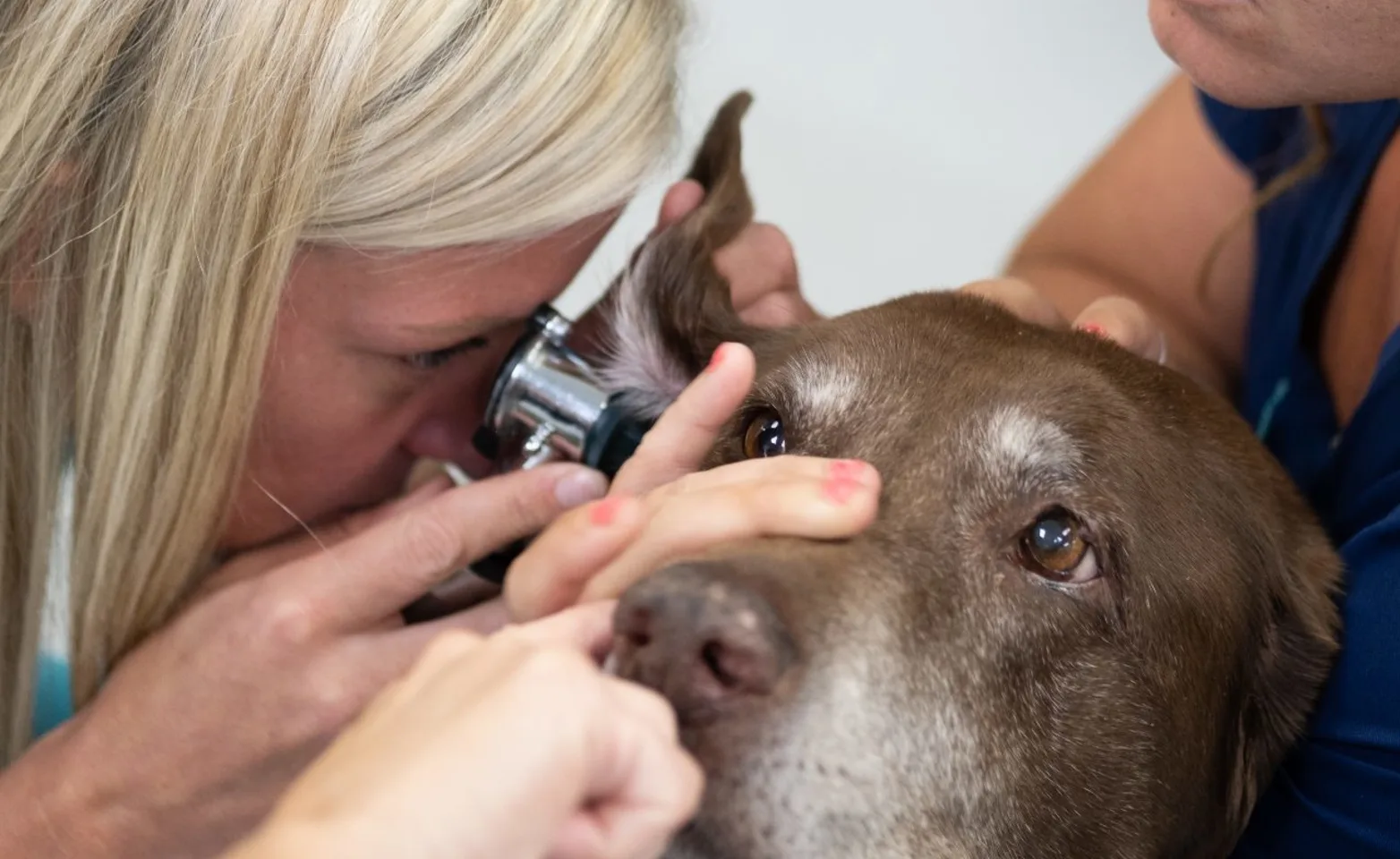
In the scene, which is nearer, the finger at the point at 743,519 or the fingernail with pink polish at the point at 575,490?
the finger at the point at 743,519

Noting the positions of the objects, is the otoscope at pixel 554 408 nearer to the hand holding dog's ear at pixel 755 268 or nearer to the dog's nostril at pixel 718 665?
the hand holding dog's ear at pixel 755 268

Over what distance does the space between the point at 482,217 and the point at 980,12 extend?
2415 millimetres

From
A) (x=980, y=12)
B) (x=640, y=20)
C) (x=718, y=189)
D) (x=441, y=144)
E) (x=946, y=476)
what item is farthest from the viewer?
(x=980, y=12)

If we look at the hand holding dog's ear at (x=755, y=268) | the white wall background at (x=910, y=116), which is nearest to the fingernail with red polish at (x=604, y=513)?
the hand holding dog's ear at (x=755, y=268)

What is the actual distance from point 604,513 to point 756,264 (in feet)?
2.34

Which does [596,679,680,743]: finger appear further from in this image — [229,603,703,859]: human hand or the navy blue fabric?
the navy blue fabric

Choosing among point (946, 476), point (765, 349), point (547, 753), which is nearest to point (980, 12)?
point (765, 349)

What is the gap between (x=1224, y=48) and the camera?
54.6 inches

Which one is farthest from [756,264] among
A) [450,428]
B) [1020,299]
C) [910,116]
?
[910,116]

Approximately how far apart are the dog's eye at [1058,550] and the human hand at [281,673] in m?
0.47

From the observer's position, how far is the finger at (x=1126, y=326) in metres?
1.65

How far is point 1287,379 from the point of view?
1.73m

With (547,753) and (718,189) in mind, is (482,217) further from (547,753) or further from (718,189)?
(547,753)

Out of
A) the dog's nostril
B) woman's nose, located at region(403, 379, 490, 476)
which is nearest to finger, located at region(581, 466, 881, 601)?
the dog's nostril
